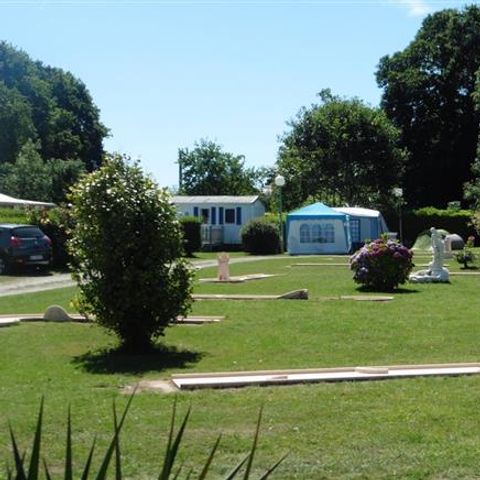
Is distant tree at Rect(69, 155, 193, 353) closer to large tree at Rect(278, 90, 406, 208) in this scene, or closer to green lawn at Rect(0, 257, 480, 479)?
green lawn at Rect(0, 257, 480, 479)

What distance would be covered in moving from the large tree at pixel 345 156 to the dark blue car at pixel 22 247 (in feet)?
81.8

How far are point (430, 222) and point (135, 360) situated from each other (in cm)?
3729

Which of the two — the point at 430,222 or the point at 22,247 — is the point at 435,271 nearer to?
the point at 22,247

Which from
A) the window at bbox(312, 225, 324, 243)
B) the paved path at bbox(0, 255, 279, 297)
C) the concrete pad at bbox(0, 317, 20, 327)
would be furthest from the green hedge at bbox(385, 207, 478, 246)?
the concrete pad at bbox(0, 317, 20, 327)

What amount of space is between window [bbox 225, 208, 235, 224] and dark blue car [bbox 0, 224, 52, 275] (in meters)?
20.6

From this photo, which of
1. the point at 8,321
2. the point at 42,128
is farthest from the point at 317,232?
the point at 8,321

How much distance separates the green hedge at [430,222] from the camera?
44.2 metres

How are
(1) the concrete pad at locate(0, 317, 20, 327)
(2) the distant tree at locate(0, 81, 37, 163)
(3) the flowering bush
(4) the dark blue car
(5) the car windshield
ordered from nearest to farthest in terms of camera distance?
1. (1) the concrete pad at locate(0, 317, 20, 327)
2. (3) the flowering bush
3. (4) the dark blue car
4. (5) the car windshield
5. (2) the distant tree at locate(0, 81, 37, 163)

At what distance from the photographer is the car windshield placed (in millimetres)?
24897

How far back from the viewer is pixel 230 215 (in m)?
45.5

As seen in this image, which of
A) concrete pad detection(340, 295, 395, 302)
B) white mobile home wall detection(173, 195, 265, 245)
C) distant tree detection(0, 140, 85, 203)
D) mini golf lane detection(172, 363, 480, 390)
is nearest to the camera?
mini golf lane detection(172, 363, 480, 390)

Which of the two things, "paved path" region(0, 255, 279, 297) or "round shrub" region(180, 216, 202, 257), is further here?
"round shrub" region(180, 216, 202, 257)

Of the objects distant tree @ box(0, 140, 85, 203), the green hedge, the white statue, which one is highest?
distant tree @ box(0, 140, 85, 203)

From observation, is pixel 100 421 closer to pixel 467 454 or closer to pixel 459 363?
pixel 467 454
